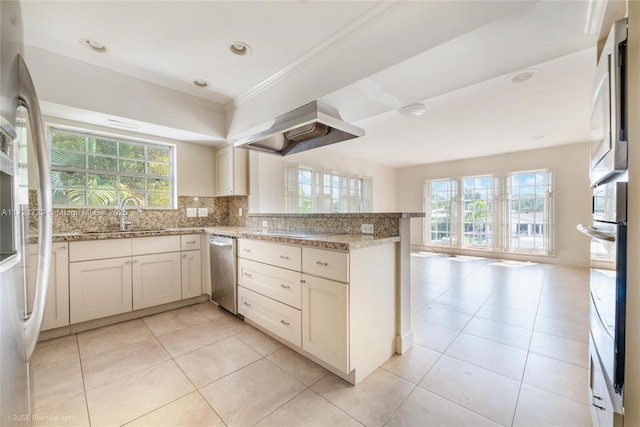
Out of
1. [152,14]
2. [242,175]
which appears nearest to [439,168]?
[242,175]

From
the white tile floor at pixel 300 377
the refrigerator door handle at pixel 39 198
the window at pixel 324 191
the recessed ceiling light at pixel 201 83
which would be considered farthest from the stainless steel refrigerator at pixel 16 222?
the window at pixel 324 191

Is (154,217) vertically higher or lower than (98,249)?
higher

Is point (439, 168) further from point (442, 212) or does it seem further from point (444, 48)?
point (444, 48)

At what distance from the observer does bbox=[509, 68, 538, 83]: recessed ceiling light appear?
2428mm

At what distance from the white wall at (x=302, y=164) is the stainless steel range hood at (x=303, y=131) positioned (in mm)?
993

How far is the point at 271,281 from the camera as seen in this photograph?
207 centimetres

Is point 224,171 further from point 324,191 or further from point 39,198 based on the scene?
point 39,198

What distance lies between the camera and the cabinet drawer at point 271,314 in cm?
187

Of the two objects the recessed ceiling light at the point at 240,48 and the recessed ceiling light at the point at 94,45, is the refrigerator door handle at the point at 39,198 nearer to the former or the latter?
the recessed ceiling light at the point at 240,48

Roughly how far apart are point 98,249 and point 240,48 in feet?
7.44

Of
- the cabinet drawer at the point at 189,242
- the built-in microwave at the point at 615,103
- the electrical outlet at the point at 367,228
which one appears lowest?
the cabinet drawer at the point at 189,242

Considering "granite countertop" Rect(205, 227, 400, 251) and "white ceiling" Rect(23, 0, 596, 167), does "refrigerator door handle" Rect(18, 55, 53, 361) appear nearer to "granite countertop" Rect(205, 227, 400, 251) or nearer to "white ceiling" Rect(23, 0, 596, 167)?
"granite countertop" Rect(205, 227, 400, 251)

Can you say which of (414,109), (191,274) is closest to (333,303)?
(191,274)

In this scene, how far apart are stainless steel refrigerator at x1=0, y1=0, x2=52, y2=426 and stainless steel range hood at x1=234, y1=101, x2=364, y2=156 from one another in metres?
1.49
